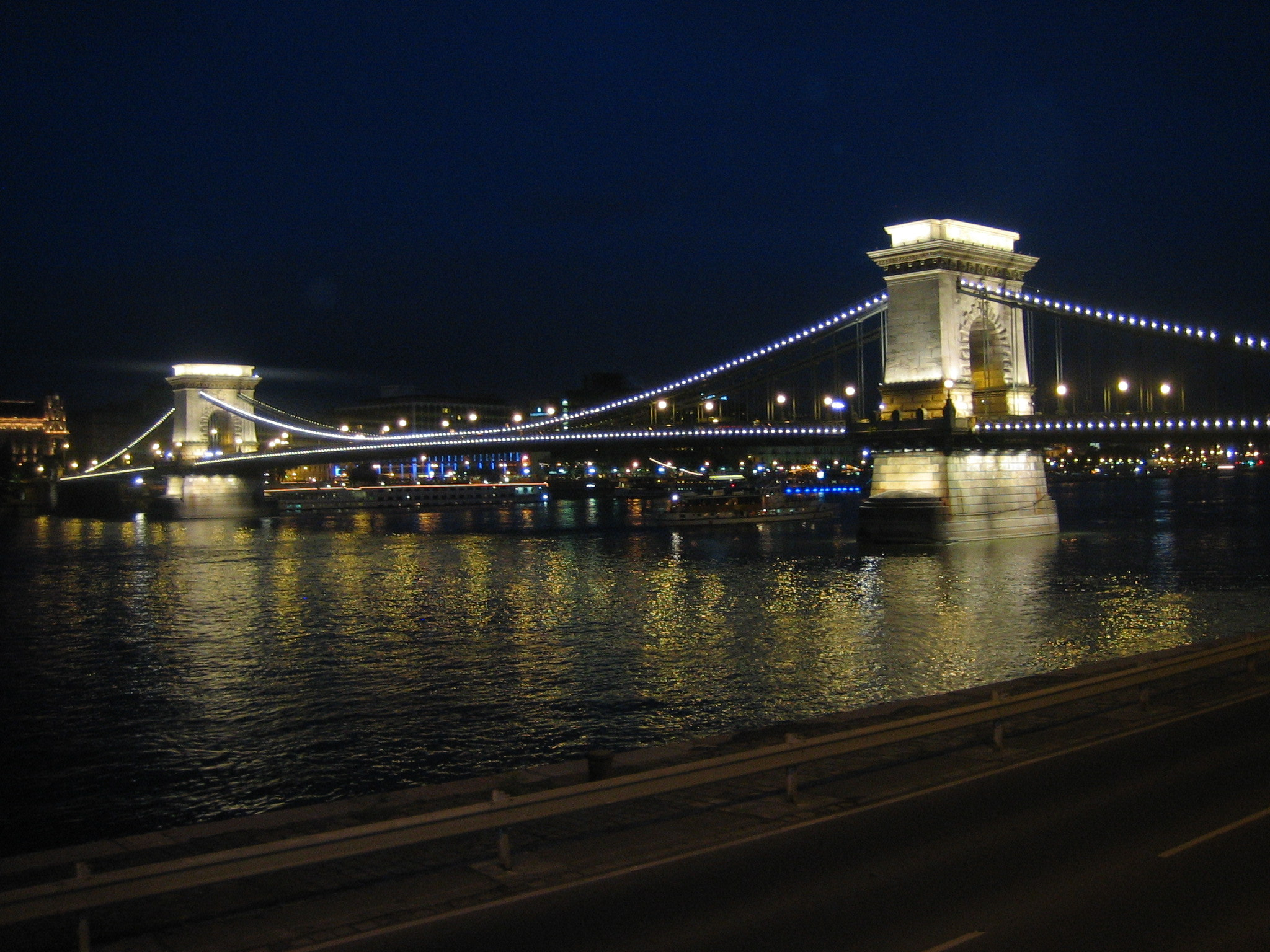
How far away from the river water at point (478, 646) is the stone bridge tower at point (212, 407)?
6058 cm

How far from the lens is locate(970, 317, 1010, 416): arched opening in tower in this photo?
51.8 m

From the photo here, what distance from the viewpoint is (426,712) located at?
1778 centimetres

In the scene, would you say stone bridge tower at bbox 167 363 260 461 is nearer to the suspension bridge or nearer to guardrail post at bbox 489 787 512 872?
the suspension bridge

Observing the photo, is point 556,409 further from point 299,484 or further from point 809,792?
point 809,792

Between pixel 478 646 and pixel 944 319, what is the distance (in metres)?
30.0

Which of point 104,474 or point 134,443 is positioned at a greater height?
point 134,443

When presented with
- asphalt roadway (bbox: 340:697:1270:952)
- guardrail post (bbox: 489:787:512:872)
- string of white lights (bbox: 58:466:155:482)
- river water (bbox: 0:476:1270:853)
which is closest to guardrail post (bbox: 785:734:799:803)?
asphalt roadway (bbox: 340:697:1270:952)

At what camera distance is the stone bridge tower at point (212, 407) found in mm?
111000

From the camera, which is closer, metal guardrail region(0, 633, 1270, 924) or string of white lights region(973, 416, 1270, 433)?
metal guardrail region(0, 633, 1270, 924)

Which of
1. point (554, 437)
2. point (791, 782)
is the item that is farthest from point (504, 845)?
point (554, 437)

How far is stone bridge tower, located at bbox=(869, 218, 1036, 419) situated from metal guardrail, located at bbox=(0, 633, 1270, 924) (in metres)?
39.1

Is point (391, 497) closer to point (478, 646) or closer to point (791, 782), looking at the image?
point (478, 646)

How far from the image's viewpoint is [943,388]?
47938mm

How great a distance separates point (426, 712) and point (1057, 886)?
1224 centimetres
